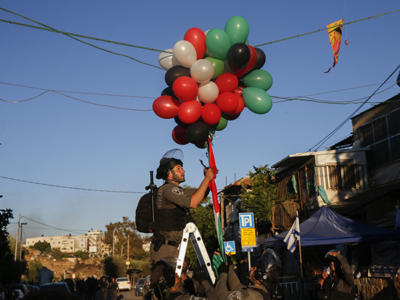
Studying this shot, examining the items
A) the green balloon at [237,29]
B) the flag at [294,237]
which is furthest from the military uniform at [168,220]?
the flag at [294,237]

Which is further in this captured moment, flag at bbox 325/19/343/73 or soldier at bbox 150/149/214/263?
flag at bbox 325/19/343/73

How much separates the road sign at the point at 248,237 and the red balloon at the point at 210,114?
8.10 metres

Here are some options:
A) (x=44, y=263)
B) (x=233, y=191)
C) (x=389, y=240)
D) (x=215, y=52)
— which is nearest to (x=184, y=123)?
(x=215, y=52)

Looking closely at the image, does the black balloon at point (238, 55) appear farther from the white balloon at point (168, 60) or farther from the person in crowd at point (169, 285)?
the person in crowd at point (169, 285)

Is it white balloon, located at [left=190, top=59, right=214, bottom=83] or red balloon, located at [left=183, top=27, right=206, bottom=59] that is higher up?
Result: red balloon, located at [left=183, top=27, right=206, bottom=59]

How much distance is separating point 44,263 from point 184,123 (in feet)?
238

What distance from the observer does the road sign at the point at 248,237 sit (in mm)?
13902

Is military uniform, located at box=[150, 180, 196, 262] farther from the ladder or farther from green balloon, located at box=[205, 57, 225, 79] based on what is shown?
green balloon, located at box=[205, 57, 225, 79]

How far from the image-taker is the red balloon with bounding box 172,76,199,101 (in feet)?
21.1

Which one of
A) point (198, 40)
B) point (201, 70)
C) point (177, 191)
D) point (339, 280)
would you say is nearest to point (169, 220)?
point (177, 191)

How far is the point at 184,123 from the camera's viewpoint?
22.9 ft

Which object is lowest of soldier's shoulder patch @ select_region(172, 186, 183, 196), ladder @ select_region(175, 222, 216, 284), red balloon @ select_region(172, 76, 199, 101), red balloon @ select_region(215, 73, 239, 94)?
ladder @ select_region(175, 222, 216, 284)

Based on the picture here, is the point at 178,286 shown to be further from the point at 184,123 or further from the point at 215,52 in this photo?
the point at 215,52

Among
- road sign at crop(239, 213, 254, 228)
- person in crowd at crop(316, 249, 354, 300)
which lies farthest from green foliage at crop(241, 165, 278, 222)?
person in crowd at crop(316, 249, 354, 300)
